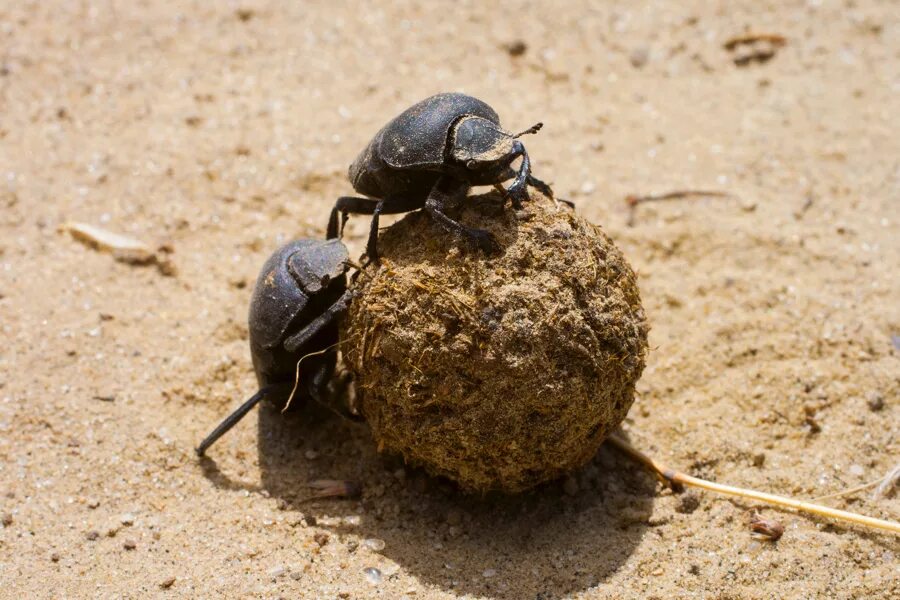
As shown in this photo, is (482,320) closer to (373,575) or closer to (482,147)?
(482,147)

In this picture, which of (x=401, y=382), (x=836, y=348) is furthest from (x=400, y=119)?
(x=836, y=348)

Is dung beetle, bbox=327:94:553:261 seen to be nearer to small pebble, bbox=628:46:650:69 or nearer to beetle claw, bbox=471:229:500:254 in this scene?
beetle claw, bbox=471:229:500:254

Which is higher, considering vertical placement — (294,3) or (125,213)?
(294,3)

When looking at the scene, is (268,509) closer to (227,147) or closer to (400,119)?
(400,119)

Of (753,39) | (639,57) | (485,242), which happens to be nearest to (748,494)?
(485,242)

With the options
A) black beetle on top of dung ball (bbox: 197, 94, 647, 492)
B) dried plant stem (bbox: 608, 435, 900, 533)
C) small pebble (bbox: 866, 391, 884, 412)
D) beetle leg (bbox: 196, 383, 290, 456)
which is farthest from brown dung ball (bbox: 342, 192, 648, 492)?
small pebble (bbox: 866, 391, 884, 412)

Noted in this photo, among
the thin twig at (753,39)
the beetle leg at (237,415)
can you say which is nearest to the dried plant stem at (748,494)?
the beetle leg at (237,415)

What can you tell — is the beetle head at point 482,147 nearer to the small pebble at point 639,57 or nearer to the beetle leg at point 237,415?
the beetle leg at point 237,415
